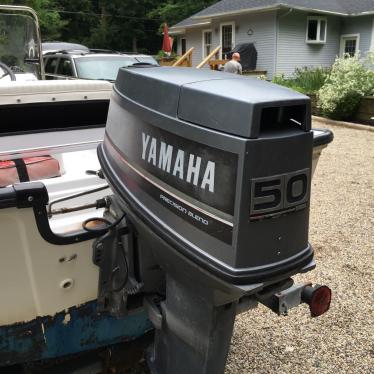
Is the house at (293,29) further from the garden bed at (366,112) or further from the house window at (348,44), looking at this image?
the garden bed at (366,112)

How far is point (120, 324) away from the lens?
6.02ft

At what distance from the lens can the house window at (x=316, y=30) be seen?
18256 millimetres

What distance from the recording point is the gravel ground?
2.43 meters

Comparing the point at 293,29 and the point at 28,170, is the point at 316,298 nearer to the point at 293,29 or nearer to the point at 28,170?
the point at 28,170

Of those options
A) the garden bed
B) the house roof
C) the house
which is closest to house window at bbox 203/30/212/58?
the house

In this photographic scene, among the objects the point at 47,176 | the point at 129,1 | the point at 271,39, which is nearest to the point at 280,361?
the point at 47,176

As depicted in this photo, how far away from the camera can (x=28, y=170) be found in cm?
208

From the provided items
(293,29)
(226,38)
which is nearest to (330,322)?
(293,29)

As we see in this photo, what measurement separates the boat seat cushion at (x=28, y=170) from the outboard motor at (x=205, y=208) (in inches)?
24.3

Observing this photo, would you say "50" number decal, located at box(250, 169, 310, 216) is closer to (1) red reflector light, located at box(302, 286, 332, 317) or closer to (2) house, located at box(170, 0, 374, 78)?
(1) red reflector light, located at box(302, 286, 332, 317)

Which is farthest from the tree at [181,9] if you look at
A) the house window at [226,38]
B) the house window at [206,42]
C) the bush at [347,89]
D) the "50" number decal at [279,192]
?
the "50" number decal at [279,192]

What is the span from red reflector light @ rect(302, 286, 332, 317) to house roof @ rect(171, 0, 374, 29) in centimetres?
1679

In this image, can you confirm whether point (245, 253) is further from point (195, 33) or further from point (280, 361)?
point (195, 33)

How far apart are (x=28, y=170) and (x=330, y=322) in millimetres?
2002
